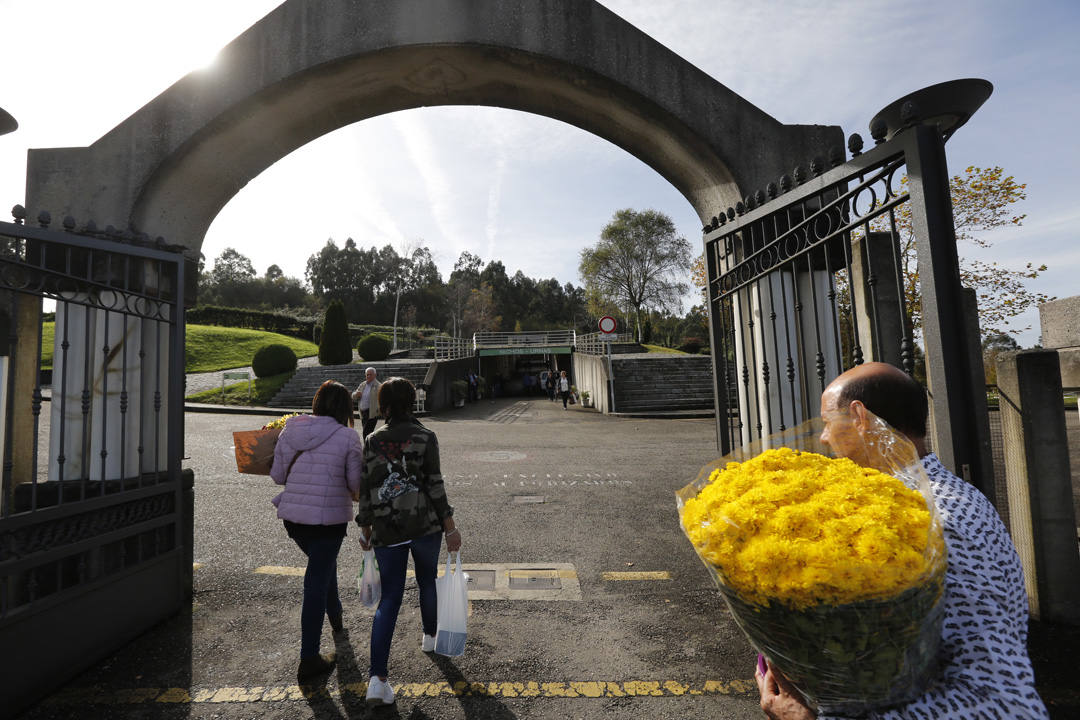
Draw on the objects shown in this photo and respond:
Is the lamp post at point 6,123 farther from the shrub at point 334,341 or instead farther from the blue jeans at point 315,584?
the shrub at point 334,341

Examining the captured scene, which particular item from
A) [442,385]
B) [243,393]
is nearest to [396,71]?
[442,385]

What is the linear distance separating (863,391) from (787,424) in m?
2.42

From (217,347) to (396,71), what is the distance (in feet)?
119

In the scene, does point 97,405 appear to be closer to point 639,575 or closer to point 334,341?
point 639,575

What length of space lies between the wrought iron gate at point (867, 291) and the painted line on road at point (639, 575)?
1.34m

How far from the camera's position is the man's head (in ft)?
4.76

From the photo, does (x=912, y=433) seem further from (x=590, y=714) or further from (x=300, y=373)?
(x=300, y=373)

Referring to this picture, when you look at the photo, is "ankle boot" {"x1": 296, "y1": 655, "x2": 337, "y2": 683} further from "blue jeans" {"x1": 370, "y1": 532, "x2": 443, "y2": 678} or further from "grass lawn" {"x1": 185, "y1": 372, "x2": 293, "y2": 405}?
"grass lawn" {"x1": 185, "y1": 372, "x2": 293, "y2": 405}

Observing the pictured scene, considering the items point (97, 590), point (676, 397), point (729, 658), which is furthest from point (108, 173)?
point (676, 397)

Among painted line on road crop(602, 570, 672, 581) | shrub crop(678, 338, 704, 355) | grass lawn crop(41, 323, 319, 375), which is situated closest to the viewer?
painted line on road crop(602, 570, 672, 581)

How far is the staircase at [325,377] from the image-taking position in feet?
70.9

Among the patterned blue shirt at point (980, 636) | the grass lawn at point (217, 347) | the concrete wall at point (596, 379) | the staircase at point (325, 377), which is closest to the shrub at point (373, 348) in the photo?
the grass lawn at point (217, 347)

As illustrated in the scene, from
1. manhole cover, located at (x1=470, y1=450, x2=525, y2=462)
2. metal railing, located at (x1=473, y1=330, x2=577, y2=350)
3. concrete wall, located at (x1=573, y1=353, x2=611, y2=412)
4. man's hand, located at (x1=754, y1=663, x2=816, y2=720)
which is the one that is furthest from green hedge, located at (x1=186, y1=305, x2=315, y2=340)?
man's hand, located at (x1=754, y1=663, x2=816, y2=720)

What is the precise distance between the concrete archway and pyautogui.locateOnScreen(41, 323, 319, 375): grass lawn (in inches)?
1147
